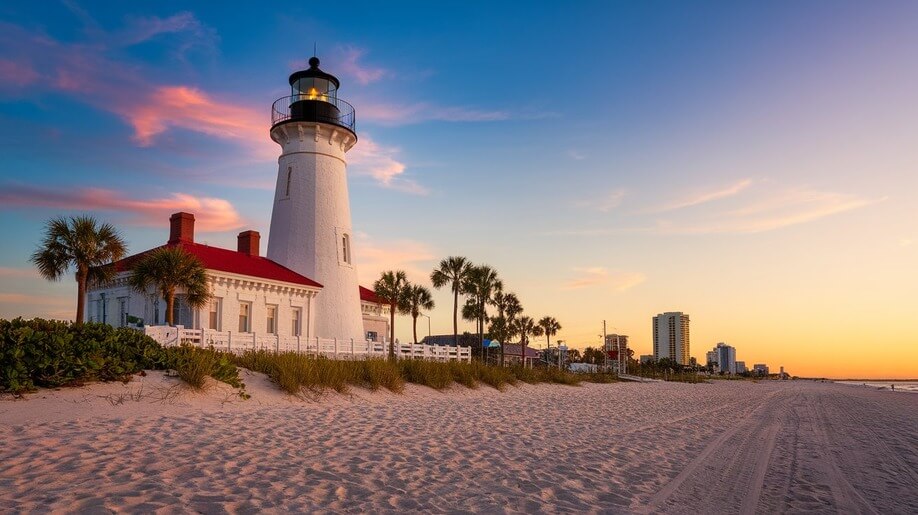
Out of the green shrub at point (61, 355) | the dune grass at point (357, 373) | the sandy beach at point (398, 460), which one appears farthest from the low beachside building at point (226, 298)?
the sandy beach at point (398, 460)

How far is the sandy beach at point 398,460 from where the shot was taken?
5859mm

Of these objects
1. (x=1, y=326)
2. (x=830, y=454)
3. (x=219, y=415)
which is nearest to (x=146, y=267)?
(x=1, y=326)

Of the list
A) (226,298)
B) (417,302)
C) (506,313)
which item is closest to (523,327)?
(506,313)

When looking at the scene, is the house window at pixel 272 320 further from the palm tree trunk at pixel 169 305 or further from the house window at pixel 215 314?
the palm tree trunk at pixel 169 305

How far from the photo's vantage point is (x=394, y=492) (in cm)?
618

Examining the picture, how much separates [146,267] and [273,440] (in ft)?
61.6

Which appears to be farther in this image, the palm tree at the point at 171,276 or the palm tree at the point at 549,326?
the palm tree at the point at 549,326

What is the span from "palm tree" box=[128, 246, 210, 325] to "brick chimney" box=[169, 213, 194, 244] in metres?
4.80

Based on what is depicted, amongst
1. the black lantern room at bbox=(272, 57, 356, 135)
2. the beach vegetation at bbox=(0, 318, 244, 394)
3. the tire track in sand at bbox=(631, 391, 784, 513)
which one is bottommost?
the tire track in sand at bbox=(631, 391, 784, 513)

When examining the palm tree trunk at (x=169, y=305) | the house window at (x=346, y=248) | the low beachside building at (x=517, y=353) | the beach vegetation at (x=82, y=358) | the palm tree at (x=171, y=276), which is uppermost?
the house window at (x=346, y=248)

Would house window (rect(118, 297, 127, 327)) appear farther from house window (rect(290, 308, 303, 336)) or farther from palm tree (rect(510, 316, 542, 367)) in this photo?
palm tree (rect(510, 316, 542, 367))

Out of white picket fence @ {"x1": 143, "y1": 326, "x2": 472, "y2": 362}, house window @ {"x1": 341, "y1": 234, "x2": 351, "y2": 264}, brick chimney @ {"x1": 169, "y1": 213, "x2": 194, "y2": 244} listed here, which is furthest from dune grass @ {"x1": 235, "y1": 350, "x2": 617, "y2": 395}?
brick chimney @ {"x1": 169, "y1": 213, "x2": 194, "y2": 244}

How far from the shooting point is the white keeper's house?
29375 millimetres

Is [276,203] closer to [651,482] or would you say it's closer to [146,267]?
[146,267]
